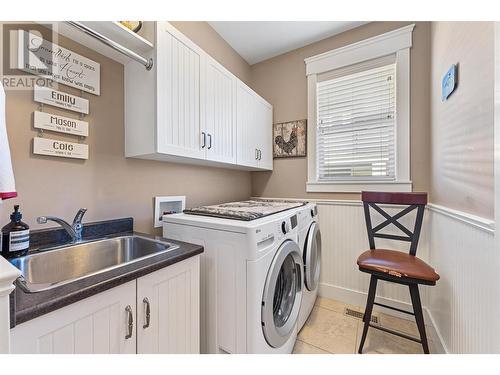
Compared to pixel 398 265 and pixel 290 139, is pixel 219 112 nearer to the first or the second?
pixel 290 139

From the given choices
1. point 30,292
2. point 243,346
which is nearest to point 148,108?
point 30,292

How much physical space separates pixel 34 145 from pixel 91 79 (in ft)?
1.63

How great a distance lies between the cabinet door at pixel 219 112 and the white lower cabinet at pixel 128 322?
3.20 feet

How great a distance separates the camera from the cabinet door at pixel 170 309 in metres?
0.85

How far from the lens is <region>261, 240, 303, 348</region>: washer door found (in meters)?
1.15

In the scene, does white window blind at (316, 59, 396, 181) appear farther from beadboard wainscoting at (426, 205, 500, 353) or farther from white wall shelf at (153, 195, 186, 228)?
white wall shelf at (153, 195, 186, 228)

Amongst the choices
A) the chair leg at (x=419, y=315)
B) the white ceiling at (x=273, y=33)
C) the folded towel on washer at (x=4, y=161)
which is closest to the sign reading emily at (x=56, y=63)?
the folded towel on washer at (x=4, y=161)

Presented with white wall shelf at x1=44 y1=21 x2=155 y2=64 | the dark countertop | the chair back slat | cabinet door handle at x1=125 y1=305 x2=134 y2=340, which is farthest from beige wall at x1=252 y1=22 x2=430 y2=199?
cabinet door handle at x1=125 y1=305 x2=134 y2=340

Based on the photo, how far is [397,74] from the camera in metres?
1.97

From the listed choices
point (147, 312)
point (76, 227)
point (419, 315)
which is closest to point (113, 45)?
point (76, 227)

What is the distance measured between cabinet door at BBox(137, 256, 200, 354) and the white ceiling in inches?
87.2

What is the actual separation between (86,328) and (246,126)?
185cm

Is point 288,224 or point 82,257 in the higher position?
point 288,224

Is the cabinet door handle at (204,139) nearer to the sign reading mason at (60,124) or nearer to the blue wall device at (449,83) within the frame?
the sign reading mason at (60,124)
